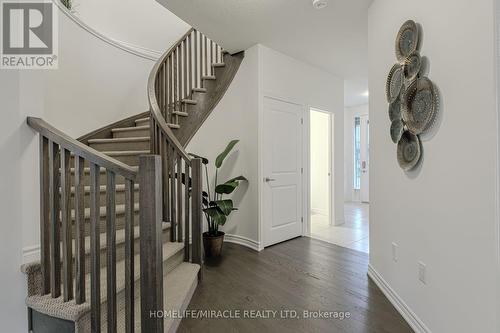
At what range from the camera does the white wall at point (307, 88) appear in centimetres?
324

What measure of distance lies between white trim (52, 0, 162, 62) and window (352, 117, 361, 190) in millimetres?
5158

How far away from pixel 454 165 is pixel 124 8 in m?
4.67

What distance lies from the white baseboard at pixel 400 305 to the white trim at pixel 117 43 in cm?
434

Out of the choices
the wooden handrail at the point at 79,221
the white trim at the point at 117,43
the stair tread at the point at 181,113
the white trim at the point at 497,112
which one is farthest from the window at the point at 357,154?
the wooden handrail at the point at 79,221

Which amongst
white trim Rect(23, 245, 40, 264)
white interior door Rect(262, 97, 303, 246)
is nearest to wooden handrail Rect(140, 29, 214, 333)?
white trim Rect(23, 245, 40, 264)

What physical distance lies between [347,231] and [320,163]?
1499 millimetres

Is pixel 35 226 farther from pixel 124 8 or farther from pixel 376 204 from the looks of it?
pixel 124 8

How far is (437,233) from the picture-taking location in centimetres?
142

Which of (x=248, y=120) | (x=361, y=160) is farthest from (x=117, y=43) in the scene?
(x=361, y=160)

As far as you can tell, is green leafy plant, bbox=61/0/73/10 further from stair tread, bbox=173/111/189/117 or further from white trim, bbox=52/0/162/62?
stair tread, bbox=173/111/189/117

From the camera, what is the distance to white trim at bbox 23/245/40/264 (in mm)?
1459

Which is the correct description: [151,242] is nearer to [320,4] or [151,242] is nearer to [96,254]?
[96,254]

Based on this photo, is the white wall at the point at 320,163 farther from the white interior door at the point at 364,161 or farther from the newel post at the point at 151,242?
the newel post at the point at 151,242

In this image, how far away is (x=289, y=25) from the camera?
270 centimetres
